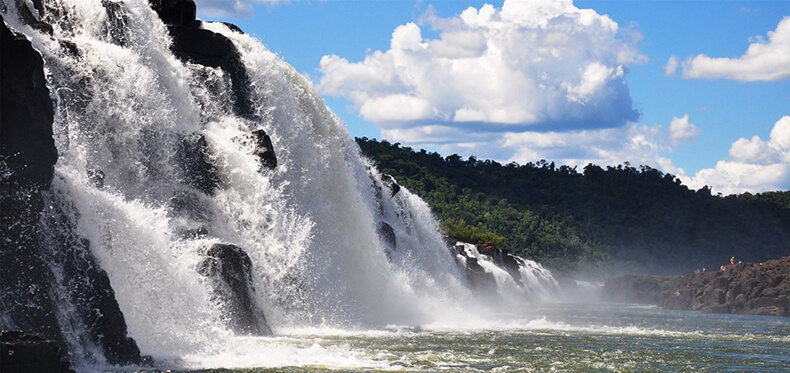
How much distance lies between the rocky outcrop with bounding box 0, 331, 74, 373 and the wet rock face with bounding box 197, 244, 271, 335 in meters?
12.0

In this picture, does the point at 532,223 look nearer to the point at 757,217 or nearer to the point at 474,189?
the point at 474,189

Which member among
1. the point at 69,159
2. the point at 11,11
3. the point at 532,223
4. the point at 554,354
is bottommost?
the point at 554,354

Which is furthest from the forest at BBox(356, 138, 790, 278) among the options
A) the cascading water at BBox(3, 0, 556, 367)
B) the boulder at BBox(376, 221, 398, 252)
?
the cascading water at BBox(3, 0, 556, 367)

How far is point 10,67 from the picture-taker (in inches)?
738

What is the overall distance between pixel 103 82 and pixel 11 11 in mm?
3037

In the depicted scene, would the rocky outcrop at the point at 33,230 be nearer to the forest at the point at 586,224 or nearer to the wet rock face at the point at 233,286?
the wet rock face at the point at 233,286

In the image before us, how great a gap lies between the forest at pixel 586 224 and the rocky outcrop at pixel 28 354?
125m

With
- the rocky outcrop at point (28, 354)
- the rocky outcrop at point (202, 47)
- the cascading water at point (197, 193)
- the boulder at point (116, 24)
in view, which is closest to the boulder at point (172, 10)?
the rocky outcrop at point (202, 47)

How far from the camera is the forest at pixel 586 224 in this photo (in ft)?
516

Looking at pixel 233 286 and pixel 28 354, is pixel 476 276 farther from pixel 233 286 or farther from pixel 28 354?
pixel 28 354

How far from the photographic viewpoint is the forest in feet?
516

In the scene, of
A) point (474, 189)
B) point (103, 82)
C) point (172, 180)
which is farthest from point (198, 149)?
point (474, 189)

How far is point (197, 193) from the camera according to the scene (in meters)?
33.2

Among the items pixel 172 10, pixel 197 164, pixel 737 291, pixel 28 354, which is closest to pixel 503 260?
pixel 737 291
